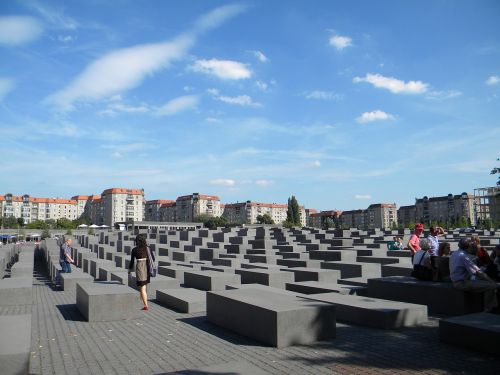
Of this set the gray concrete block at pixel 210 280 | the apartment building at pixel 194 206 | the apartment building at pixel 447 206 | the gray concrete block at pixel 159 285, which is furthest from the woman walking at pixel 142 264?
the apartment building at pixel 194 206

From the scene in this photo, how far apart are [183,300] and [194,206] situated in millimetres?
153415

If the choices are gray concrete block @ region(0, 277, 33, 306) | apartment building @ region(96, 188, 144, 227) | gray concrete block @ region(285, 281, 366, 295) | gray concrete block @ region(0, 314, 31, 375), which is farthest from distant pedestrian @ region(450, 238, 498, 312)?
apartment building @ region(96, 188, 144, 227)

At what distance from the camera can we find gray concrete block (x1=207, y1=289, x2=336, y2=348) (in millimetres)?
6094

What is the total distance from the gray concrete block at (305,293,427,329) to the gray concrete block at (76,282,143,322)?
12.2ft

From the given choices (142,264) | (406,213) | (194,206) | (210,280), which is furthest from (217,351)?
(406,213)

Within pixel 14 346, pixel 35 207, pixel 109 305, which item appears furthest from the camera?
pixel 35 207

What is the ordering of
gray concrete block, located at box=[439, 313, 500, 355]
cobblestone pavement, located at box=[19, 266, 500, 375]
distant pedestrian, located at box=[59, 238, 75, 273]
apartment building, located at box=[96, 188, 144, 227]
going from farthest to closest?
apartment building, located at box=[96, 188, 144, 227] < distant pedestrian, located at box=[59, 238, 75, 273] < gray concrete block, located at box=[439, 313, 500, 355] < cobblestone pavement, located at box=[19, 266, 500, 375]

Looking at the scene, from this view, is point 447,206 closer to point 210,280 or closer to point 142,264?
point 210,280

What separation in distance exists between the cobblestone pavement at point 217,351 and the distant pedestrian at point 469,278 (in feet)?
2.87

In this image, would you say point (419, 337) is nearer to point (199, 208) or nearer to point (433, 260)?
point (433, 260)

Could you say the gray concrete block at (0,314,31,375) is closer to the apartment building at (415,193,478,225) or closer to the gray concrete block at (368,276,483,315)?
the gray concrete block at (368,276,483,315)

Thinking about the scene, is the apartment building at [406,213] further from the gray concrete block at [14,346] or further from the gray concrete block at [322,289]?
the gray concrete block at [14,346]

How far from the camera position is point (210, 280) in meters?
11.5

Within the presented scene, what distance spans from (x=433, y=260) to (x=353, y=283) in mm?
2569
